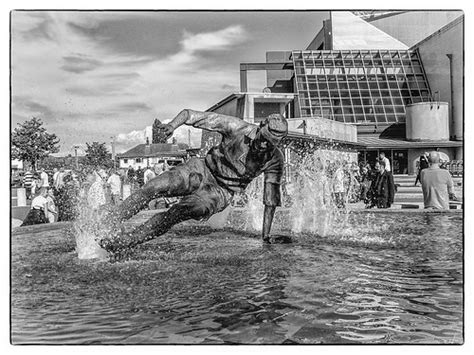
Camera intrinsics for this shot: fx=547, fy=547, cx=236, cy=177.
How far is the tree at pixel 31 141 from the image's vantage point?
5.24 metres

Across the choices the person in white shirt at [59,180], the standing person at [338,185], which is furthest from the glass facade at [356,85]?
the person in white shirt at [59,180]

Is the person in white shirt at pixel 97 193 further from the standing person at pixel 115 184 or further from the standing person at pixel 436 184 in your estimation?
the standing person at pixel 436 184

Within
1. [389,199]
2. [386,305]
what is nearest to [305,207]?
[389,199]

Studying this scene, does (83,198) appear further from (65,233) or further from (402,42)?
(402,42)

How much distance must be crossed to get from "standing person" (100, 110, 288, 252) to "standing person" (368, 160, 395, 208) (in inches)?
196

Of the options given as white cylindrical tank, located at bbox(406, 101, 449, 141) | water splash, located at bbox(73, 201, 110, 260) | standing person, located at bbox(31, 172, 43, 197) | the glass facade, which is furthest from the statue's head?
the glass facade

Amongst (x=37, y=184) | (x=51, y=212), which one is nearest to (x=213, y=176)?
(x=37, y=184)

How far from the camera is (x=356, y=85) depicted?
31.0m

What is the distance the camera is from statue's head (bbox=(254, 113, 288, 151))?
5.04 m

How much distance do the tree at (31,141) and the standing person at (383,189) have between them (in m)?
6.07

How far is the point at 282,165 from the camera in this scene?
5707 mm

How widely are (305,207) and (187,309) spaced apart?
526 centimetres

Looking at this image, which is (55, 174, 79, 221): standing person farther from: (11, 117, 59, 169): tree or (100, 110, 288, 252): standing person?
(100, 110, 288, 252): standing person

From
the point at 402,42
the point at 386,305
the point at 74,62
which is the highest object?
the point at 402,42
